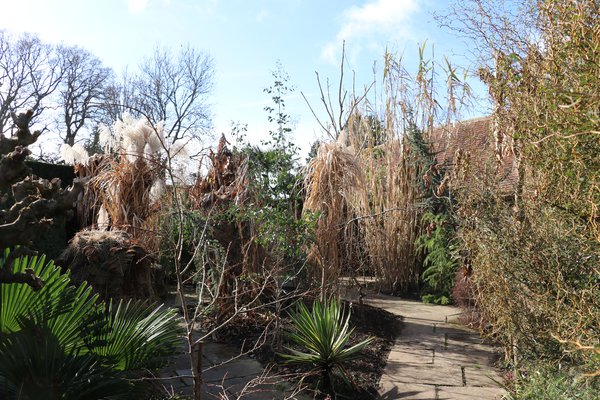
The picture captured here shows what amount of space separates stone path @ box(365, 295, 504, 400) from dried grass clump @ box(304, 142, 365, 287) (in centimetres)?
129

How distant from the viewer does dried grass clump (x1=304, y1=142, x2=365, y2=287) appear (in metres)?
6.24

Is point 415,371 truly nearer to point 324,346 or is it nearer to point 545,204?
point 324,346

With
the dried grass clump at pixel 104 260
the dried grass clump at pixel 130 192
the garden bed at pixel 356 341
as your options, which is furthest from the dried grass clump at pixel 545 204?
the dried grass clump at pixel 130 192

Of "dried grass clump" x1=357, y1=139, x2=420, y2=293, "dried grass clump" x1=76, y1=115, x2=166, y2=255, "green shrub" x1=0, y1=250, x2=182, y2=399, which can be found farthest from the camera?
"dried grass clump" x1=357, y1=139, x2=420, y2=293

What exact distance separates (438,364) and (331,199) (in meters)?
2.36

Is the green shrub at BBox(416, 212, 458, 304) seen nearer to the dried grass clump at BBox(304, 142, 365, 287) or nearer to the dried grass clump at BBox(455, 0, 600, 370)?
the dried grass clump at BBox(304, 142, 365, 287)

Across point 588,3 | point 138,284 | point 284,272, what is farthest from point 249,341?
point 588,3

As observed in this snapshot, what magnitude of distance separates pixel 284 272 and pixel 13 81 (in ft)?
82.5

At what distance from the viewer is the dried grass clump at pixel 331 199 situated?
624cm

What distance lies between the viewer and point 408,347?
19.4 ft

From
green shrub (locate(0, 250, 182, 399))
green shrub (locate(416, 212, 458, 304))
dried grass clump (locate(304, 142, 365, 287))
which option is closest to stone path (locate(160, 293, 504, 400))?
green shrub (locate(0, 250, 182, 399))

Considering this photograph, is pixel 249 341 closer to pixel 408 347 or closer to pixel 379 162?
pixel 408 347

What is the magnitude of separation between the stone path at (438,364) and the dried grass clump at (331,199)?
1287 millimetres

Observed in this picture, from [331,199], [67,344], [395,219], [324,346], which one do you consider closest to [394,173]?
[395,219]
